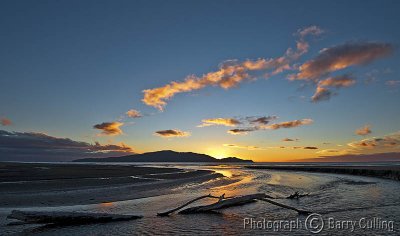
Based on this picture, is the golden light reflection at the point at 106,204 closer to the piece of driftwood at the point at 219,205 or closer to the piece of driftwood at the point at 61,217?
the piece of driftwood at the point at 61,217

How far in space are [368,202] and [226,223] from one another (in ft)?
46.2

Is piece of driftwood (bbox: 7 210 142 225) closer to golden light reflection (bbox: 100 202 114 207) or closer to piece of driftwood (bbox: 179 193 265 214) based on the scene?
piece of driftwood (bbox: 179 193 265 214)

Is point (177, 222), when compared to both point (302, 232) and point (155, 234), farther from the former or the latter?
point (302, 232)

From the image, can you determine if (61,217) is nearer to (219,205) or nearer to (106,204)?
(106,204)

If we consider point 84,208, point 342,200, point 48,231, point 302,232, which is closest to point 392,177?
point 342,200

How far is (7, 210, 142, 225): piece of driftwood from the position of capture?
1472 cm

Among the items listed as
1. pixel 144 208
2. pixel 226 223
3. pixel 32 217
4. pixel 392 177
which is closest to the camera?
pixel 32 217

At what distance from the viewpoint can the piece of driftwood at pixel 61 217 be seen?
14.7m

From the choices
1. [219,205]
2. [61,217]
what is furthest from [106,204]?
[219,205]

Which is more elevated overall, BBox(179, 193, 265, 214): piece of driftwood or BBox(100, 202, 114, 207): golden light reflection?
BBox(179, 193, 265, 214): piece of driftwood

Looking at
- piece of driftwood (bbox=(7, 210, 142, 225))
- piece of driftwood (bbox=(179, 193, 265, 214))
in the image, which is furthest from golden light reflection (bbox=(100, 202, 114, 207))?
piece of driftwood (bbox=(179, 193, 265, 214))

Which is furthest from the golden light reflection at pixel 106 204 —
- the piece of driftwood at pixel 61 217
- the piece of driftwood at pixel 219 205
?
the piece of driftwood at pixel 219 205

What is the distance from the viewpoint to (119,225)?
1562cm

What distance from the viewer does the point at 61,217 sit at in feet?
50.8
